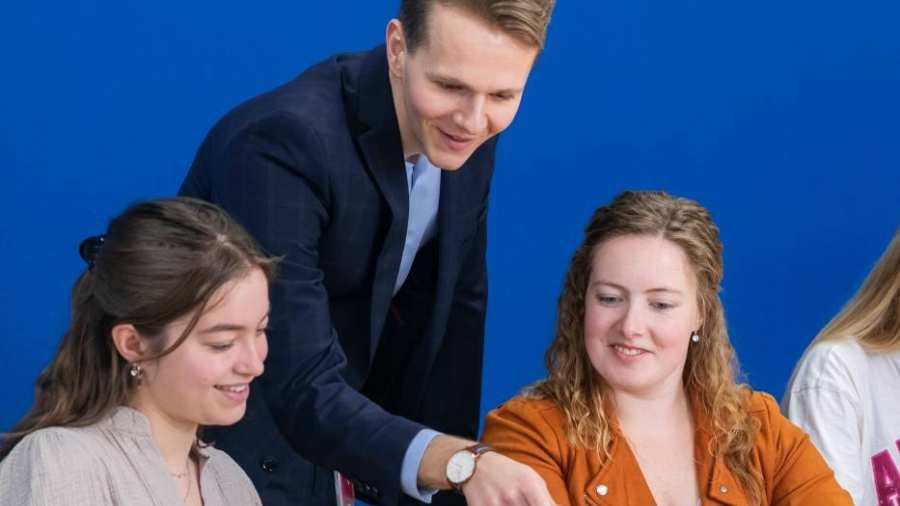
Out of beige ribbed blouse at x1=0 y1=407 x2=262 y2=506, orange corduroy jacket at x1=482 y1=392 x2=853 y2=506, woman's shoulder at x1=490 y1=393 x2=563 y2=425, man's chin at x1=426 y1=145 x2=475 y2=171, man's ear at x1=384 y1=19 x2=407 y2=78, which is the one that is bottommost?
beige ribbed blouse at x1=0 y1=407 x2=262 y2=506

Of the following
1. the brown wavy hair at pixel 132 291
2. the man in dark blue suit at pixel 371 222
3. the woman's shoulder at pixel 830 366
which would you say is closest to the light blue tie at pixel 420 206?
the man in dark blue suit at pixel 371 222

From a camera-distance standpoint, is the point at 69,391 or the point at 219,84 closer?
the point at 69,391

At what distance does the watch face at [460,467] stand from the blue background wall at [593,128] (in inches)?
56.2

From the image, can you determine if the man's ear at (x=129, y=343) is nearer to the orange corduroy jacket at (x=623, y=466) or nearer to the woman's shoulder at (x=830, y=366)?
the orange corduroy jacket at (x=623, y=466)

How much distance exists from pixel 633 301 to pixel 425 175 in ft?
1.04

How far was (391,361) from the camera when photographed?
2.32 metres

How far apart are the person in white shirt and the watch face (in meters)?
0.81

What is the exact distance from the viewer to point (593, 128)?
3293 millimetres

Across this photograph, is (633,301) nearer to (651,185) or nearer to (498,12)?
(498,12)

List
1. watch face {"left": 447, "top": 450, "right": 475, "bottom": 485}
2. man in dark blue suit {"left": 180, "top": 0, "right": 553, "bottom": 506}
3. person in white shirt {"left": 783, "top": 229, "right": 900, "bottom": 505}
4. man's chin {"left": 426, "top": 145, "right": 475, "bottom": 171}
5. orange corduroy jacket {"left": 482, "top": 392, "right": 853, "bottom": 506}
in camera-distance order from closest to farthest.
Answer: watch face {"left": 447, "top": 450, "right": 475, "bottom": 485}
man in dark blue suit {"left": 180, "top": 0, "right": 553, "bottom": 506}
man's chin {"left": 426, "top": 145, "right": 475, "bottom": 171}
orange corduroy jacket {"left": 482, "top": 392, "right": 853, "bottom": 506}
person in white shirt {"left": 783, "top": 229, "right": 900, "bottom": 505}

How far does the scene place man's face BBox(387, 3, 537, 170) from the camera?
1.90 meters

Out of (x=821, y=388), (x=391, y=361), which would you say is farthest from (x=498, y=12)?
(x=821, y=388)

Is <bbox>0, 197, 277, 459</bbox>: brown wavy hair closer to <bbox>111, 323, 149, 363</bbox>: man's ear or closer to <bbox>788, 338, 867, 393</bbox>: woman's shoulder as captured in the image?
<bbox>111, 323, 149, 363</bbox>: man's ear

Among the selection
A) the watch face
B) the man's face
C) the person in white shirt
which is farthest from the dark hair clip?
the person in white shirt
